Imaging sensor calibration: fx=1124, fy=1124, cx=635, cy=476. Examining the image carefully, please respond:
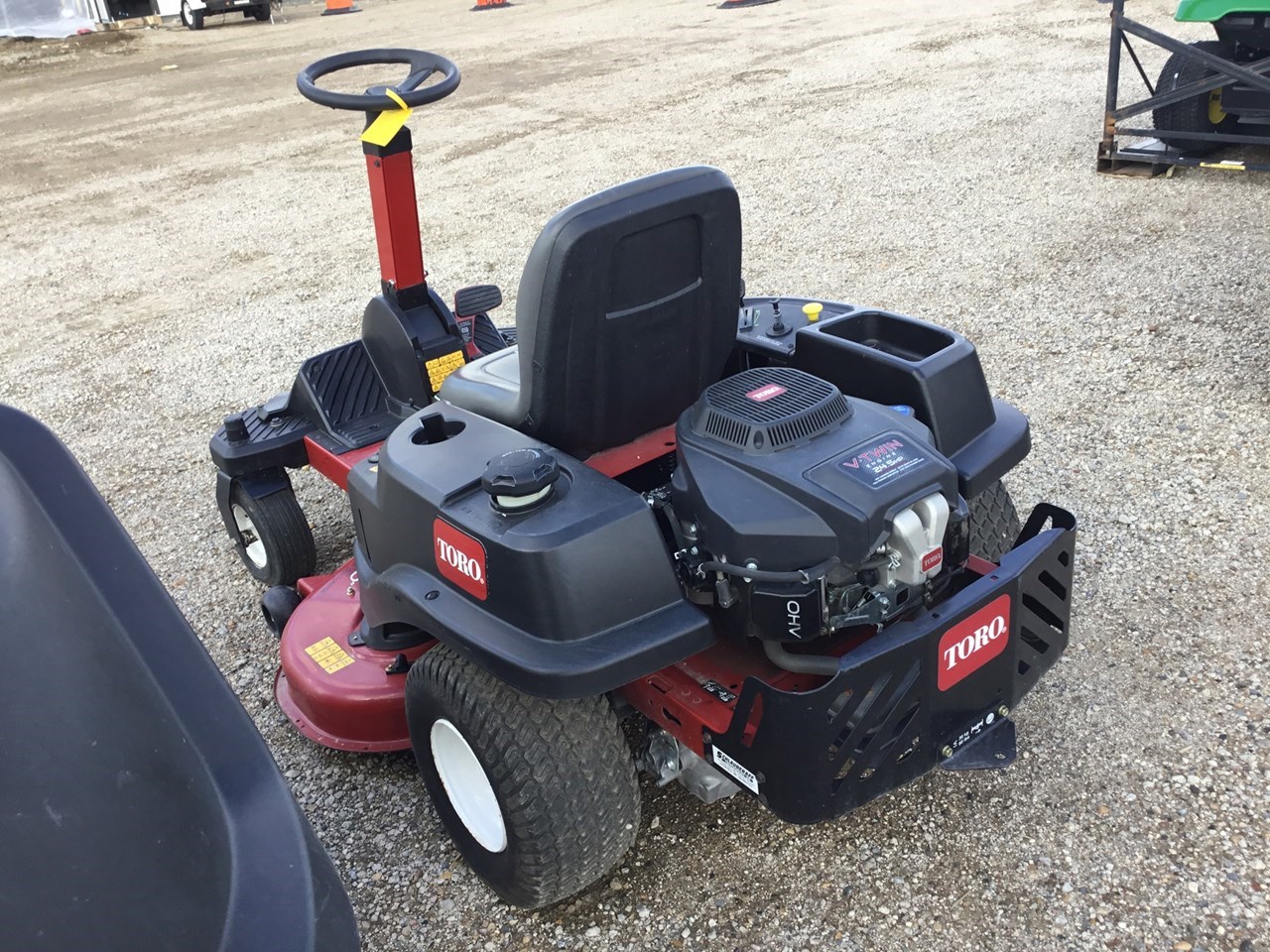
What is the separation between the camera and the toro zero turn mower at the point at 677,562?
1.88 metres

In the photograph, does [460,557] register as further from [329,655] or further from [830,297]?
[830,297]

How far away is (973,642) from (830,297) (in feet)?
10.1

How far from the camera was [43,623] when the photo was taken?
1.14 meters

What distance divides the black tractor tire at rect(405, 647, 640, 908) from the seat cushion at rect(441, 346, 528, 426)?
0.49m

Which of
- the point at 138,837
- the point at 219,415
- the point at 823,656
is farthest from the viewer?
the point at 219,415

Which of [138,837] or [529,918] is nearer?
[138,837]

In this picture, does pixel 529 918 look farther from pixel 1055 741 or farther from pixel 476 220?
pixel 476 220

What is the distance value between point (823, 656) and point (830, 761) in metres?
0.22

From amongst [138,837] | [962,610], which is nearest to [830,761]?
[962,610]

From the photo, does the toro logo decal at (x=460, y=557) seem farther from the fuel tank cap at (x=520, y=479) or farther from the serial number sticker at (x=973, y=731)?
the serial number sticker at (x=973, y=731)

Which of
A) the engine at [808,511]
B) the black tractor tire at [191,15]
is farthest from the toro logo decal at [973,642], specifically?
the black tractor tire at [191,15]

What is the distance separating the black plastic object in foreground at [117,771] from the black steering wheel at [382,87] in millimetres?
1871

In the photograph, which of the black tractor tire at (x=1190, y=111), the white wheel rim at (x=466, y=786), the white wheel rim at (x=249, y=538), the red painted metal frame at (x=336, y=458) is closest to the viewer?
the white wheel rim at (x=466, y=786)

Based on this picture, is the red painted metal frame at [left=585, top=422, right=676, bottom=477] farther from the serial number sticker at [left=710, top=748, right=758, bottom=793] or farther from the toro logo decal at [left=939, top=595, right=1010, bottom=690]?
the toro logo decal at [left=939, top=595, right=1010, bottom=690]
